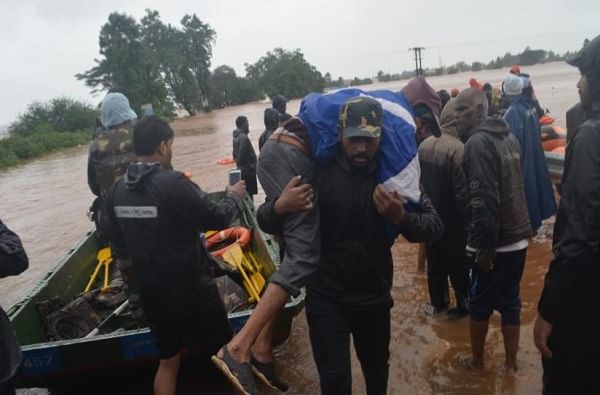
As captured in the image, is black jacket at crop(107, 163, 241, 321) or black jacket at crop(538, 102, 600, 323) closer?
black jacket at crop(538, 102, 600, 323)

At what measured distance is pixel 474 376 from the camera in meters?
3.37

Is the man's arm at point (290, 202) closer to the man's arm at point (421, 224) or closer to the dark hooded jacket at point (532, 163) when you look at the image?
the man's arm at point (421, 224)

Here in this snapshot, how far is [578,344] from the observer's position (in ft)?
6.25

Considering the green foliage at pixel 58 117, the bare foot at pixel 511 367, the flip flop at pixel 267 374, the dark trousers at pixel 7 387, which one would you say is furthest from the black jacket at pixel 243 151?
the green foliage at pixel 58 117

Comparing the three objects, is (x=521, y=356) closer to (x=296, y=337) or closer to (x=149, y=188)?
(x=296, y=337)

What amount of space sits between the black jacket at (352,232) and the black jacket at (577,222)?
533 mm

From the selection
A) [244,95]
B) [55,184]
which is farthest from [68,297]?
[244,95]

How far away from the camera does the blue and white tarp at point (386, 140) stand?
2.02m

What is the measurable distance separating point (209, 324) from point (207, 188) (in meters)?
10.7

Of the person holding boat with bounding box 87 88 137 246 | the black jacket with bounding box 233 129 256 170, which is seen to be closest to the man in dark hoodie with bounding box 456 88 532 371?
the person holding boat with bounding box 87 88 137 246

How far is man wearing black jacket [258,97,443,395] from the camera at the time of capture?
2.02m

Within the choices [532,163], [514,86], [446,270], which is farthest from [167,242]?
[514,86]

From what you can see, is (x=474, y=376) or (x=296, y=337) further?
(x=296, y=337)

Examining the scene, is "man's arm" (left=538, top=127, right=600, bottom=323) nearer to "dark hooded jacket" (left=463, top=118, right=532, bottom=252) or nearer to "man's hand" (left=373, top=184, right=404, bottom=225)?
"man's hand" (left=373, top=184, right=404, bottom=225)
